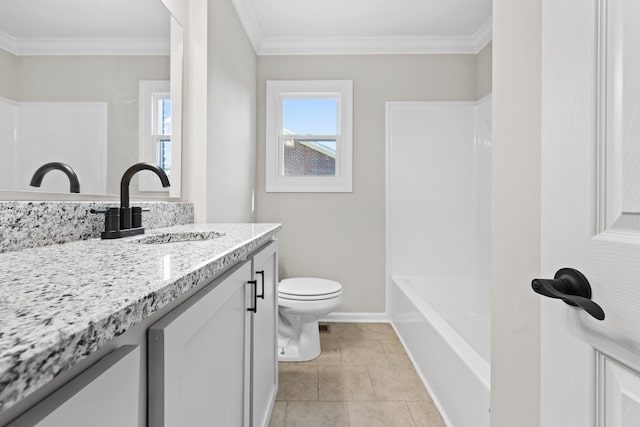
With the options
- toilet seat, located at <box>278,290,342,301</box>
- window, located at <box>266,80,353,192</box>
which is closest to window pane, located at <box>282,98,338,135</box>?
window, located at <box>266,80,353,192</box>

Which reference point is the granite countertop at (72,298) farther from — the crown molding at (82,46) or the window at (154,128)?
the window at (154,128)

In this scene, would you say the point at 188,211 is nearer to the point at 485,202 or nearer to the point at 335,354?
the point at 335,354

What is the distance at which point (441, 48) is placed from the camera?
9.43 feet

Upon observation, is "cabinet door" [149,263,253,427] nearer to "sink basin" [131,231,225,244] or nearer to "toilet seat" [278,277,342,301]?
"sink basin" [131,231,225,244]

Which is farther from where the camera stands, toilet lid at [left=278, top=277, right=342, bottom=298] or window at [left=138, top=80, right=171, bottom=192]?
toilet lid at [left=278, top=277, right=342, bottom=298]

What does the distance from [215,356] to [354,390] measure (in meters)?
1.37

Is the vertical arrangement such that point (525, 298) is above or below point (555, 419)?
above

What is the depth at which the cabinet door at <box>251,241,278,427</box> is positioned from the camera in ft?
3.67

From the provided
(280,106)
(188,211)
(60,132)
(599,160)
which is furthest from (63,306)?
(280,106)

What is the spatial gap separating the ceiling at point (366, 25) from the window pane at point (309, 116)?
440 mm

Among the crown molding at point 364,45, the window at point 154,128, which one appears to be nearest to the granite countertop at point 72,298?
the window at point 154,128

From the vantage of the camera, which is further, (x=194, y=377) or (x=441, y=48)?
(x=441, y=48)

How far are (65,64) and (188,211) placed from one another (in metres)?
0.82

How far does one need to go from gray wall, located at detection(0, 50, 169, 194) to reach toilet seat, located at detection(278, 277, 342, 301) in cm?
114
